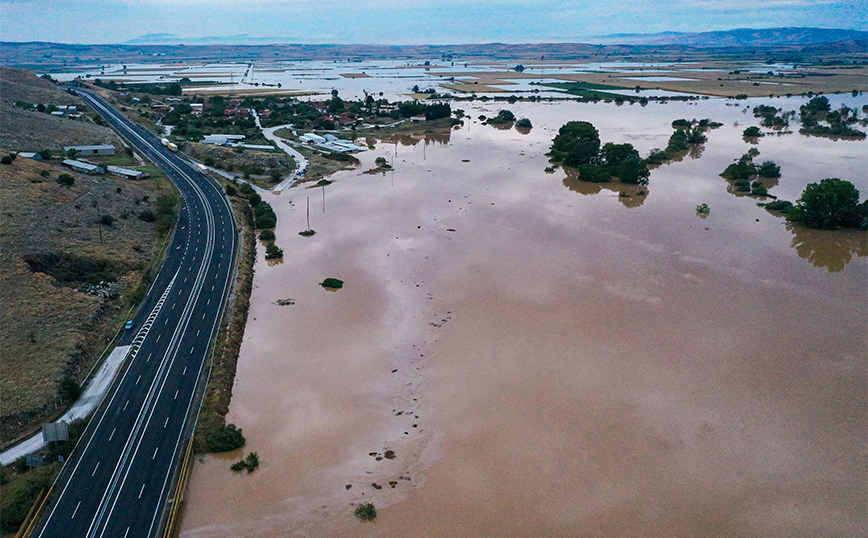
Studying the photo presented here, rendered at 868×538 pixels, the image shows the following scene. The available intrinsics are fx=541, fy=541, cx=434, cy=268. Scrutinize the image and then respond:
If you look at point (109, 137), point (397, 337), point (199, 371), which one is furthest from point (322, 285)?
point (109, 137)

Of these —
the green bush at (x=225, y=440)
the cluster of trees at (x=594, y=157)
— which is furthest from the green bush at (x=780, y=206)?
the green bush at (x=225, y=440)

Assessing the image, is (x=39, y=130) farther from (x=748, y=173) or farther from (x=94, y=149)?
(x=748, y=173)

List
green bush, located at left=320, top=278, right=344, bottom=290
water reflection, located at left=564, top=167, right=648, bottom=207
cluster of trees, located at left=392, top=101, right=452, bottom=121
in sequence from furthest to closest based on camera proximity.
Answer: cluster of trees, located at left=392, top=101, right=452, bottom=121
water reflection, located at left=564, top=167, right=648, bottom=207
green bush, located at left=320, top=278, right=344, bottom=290

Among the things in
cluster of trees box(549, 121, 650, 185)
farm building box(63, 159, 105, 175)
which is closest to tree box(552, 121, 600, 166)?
cluster of trees box(549, 121, 650, 185)

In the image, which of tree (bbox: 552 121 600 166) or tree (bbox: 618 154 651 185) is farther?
tree (bbox: 552 121 600 166)

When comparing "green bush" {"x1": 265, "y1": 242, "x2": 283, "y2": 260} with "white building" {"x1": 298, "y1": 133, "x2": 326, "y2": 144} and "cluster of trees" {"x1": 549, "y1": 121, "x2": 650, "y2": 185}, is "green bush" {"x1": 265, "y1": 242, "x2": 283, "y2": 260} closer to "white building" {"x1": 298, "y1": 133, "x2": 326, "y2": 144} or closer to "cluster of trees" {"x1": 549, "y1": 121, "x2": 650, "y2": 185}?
"cluster of trees" {"x1": 549, "y1": 121, "x2": 650, "y2": 185}

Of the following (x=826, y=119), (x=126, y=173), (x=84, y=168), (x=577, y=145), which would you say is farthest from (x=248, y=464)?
(x=826, y=119)

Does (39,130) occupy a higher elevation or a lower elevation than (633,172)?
higher
